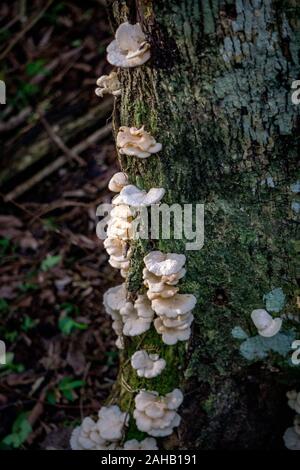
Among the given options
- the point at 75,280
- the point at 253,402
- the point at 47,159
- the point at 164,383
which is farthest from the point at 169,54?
the point at 47,159

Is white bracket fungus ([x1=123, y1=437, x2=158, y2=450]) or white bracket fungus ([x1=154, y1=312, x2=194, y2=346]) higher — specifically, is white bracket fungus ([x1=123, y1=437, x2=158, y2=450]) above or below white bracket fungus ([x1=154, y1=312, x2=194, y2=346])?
below

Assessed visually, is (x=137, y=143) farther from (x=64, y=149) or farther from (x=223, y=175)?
(x=64, y=149)

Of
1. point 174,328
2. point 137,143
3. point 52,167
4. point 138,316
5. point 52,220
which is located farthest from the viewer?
point 52,167

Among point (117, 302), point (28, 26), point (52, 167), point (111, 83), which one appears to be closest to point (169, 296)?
point (117, 302)

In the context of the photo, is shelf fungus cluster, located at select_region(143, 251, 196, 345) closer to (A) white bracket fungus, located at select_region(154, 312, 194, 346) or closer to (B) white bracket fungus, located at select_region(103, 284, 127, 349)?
(A) white bracket fungus, located at select_region(154, 312, 194, 346)

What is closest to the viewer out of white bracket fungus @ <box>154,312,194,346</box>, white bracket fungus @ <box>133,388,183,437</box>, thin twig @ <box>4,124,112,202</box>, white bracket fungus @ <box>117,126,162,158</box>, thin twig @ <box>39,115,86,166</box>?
white bracket fungus @ <box>117,126,162,158</box>

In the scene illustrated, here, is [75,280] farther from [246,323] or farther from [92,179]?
[246,323]

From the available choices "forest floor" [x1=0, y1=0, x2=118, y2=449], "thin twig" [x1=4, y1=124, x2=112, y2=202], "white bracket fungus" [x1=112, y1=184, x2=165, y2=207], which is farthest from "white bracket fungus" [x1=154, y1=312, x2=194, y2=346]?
"thin twig" [x1=4, y1=124, x2=112, y2=202]
